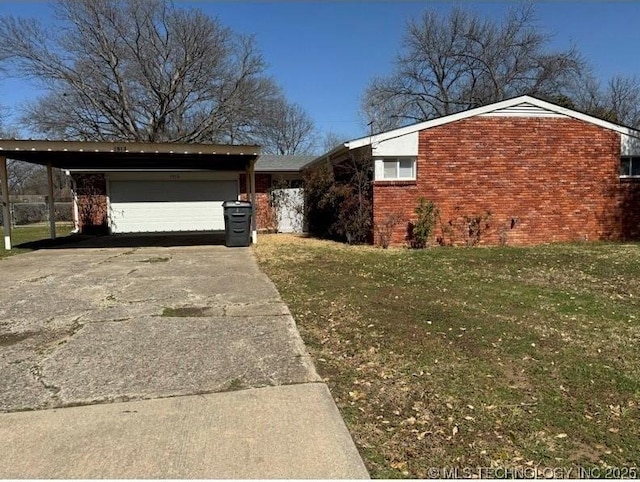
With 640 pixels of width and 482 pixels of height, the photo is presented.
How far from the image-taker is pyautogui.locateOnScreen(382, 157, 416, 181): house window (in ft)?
40.5

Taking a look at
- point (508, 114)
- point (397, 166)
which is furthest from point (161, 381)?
point (508, 114)

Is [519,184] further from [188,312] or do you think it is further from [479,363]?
[188,312]

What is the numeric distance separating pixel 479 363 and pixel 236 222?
10.1 m

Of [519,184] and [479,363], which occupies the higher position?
[519,184]

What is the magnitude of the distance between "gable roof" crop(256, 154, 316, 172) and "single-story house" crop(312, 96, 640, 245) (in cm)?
657

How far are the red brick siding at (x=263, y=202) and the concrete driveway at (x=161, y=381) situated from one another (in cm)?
1223

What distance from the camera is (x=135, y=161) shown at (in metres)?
16.0

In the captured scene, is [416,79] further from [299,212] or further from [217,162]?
[217,162]

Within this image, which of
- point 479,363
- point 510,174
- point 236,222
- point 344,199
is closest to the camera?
point 479,363

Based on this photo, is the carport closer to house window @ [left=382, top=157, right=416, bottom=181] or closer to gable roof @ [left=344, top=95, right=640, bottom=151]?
gable roof @ [left=344, top=95, right=640, bottom=151]

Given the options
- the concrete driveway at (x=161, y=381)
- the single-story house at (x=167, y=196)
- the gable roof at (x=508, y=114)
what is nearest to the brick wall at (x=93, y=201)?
the single-story house at (x=167, y=196)

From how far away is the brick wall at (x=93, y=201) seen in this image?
18953mm

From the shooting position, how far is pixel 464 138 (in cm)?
1249

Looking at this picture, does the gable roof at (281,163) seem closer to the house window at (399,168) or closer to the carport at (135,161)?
the carport at (135,161)
